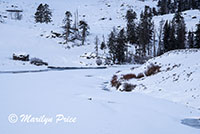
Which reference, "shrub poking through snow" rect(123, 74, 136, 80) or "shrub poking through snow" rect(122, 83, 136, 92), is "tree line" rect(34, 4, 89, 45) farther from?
"shrub poking through snow" rect(122, 83, 136, 92)

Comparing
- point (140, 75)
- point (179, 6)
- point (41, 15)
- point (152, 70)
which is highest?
point (179, 6)

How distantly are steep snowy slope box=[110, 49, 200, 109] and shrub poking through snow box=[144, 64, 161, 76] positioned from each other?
0.77 feet

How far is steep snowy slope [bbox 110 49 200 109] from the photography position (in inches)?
371

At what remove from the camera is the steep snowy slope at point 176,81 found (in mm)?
9422

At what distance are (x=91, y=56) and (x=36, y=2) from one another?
3100 inches

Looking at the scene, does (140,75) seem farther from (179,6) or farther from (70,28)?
Result: (179,6)

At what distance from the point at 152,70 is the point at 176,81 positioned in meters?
4.18

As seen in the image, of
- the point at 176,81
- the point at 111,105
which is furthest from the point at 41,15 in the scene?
the point at 111,105

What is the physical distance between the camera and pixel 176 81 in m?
11.5

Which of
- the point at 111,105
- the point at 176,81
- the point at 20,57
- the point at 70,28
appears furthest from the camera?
the point at 70,28

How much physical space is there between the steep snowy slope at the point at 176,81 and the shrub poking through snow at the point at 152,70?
0.24 metres

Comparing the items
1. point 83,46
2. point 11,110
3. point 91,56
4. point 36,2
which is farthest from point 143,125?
point 36,2
